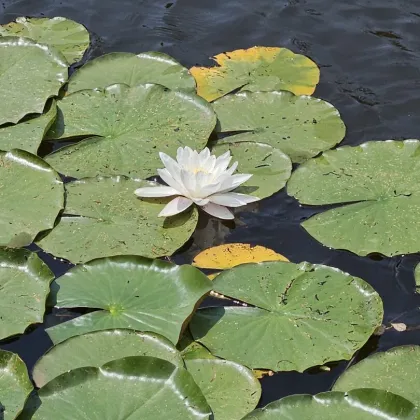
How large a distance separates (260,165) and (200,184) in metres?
0.43

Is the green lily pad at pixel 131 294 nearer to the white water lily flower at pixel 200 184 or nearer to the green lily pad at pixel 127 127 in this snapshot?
the white water lily flower at pixel 200 184

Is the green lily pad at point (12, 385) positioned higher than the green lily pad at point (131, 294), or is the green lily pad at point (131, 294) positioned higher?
the green lily pad at point (12, 385)

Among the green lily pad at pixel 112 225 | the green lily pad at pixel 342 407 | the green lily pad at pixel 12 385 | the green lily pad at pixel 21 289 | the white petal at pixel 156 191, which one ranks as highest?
the green lily pad at pixel 342 407

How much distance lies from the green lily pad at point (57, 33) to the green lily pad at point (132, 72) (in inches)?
11.2

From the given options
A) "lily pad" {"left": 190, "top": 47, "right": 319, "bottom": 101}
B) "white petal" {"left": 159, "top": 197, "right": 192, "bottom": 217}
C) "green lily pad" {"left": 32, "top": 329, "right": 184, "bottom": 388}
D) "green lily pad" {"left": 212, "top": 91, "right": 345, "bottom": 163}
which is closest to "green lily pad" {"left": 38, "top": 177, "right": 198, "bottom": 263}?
"white petal" {"left": 159, "top": 197, "right": 192, "bottom": 217}

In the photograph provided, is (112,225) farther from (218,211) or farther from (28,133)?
(28,133)

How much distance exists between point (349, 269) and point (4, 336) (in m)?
1.34

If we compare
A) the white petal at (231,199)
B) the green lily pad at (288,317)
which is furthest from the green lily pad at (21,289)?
the white petal at (231,199)

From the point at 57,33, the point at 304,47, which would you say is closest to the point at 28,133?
the point at 57,33

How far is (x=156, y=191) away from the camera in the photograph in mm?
3154

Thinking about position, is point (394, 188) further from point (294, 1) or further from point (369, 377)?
point (294, 1)

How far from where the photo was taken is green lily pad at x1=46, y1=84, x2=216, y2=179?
340 cm

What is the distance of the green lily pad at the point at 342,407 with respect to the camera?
218 cm

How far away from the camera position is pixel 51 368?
2.40 m
